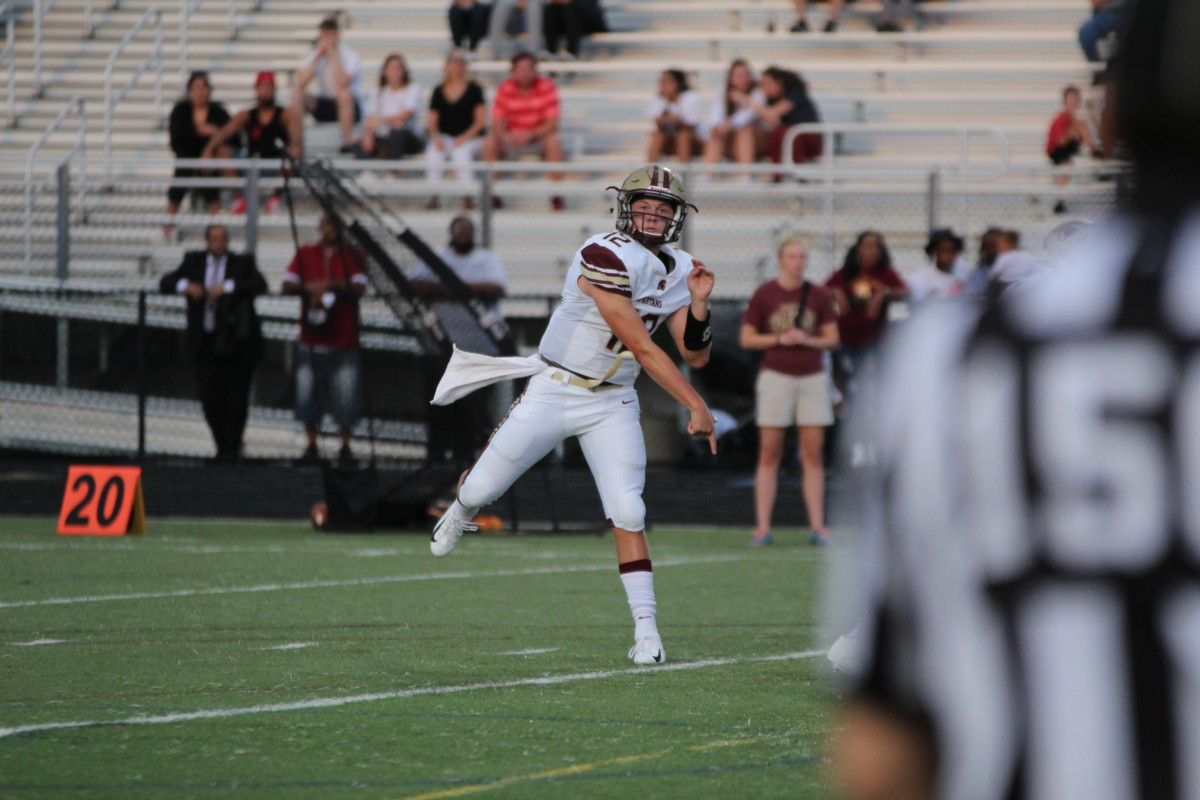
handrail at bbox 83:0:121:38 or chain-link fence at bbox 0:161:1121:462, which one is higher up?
handrail at bbox 83:0:121:38

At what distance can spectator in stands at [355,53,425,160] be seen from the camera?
1859cm

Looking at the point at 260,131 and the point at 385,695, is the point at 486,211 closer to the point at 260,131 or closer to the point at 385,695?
the point at 260,131

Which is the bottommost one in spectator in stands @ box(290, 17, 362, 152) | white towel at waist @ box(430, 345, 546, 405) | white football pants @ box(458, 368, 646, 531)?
white football pants @ box(458, 368, 646, 531)

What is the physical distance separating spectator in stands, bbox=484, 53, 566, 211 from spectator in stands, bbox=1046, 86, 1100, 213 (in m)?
4.82

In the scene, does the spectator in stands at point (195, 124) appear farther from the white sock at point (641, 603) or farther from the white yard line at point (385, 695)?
the white yard line at point (385, 695)

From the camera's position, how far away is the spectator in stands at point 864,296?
14.2m

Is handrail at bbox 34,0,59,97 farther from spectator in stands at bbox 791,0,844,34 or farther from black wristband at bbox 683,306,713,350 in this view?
black wristband at bbox 683,306,713,350

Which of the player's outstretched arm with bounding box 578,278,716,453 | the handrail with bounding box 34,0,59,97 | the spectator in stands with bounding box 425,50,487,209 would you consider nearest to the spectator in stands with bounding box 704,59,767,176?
the spectator in stands with bounding box 425,50,487,209

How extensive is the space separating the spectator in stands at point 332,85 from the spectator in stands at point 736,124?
3891 mm

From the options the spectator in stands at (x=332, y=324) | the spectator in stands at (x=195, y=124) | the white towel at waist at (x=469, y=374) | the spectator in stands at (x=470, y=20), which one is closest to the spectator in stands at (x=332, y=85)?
the spectator in stands at (x=195, y=124)

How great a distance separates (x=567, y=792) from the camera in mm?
4383

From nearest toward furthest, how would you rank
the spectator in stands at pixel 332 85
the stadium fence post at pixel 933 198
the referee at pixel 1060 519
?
the referee at pixel 1060 519
the stadium fence post at pixel 933 198
the spectator in stands at pixel 332 85

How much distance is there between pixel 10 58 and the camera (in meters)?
20.6

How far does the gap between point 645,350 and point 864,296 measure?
298 inches
